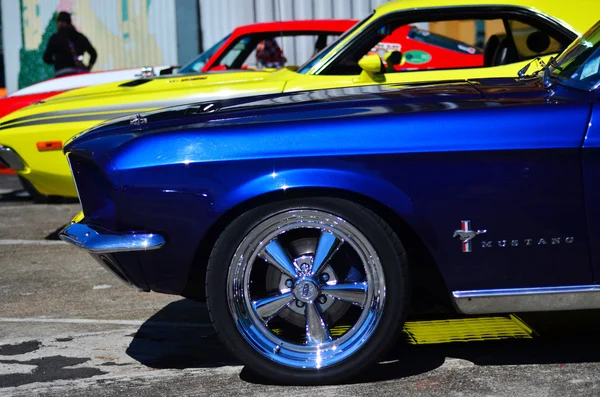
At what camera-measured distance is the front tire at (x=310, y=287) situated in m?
3.79

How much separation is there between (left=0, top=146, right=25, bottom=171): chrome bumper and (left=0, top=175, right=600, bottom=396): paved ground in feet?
5.04

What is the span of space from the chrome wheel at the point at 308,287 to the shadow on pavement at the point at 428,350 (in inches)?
6.7

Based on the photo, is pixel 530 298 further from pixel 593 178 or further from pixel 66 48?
pixel 66 48

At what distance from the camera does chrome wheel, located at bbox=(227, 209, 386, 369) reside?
381 cm

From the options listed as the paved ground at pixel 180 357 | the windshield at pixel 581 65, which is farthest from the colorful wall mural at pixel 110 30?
the windshield at pixel 581 65

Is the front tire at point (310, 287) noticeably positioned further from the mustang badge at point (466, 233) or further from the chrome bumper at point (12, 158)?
the chrome bumper at point (12, 158)

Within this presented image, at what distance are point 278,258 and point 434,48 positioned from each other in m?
4.54

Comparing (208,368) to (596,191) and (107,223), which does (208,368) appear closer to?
(107,223)

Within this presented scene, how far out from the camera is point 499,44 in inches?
267

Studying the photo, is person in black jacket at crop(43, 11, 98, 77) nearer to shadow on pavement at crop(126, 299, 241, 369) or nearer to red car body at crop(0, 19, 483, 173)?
red car body at crop(0, 19, 483, 173)

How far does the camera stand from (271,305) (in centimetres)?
390

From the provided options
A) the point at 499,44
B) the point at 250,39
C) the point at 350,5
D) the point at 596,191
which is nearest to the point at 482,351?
the point at 596,191

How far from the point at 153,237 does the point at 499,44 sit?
3.66 m

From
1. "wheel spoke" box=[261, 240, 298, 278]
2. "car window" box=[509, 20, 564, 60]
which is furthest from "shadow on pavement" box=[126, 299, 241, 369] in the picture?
"car window" box=[509, 20, 564, 60]
